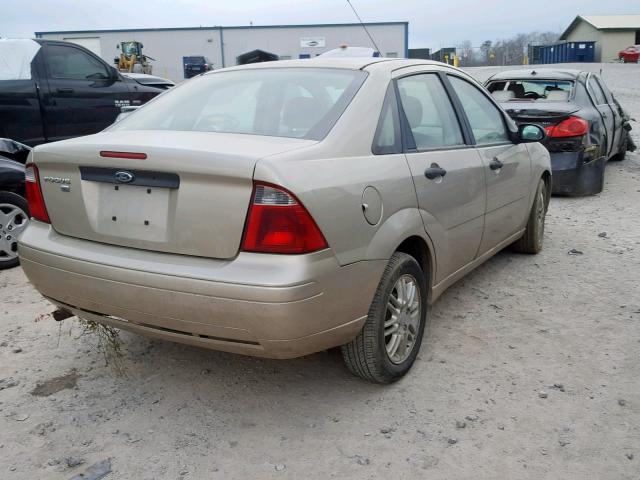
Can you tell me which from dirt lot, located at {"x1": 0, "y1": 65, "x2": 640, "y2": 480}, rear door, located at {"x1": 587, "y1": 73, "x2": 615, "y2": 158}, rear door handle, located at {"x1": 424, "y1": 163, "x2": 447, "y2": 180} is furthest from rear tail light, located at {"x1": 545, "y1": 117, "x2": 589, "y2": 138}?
rear door handle, located at {"x1": 424, "y1": 163, "x2": 447, "y2": 180}

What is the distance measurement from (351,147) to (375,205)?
288 mm

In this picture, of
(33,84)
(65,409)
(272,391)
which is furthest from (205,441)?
(33,84)

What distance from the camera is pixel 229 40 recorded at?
4275 cm

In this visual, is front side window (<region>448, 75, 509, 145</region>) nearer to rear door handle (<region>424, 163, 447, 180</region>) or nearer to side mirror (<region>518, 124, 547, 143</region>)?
side mirror (<region>518, 124, 547, 143</region>)

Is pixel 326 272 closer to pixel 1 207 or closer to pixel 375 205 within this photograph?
pixel 375 205

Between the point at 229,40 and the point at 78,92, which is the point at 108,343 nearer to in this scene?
the point at 78,92

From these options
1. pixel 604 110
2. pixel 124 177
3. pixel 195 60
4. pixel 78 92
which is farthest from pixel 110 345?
pixel 195 60

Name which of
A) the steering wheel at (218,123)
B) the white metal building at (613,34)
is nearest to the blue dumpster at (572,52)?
the white metal building at (613,34)

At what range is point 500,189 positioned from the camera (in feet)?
13.9

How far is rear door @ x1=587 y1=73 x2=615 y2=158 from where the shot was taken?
26.7 ft

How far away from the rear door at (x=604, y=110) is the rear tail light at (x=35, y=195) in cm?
705

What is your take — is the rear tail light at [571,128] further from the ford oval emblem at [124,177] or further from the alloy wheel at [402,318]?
the ford oval emblem at [124,177]

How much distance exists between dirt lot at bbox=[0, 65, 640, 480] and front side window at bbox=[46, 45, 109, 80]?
4.83 m

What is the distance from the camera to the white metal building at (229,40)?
42.3 metres
